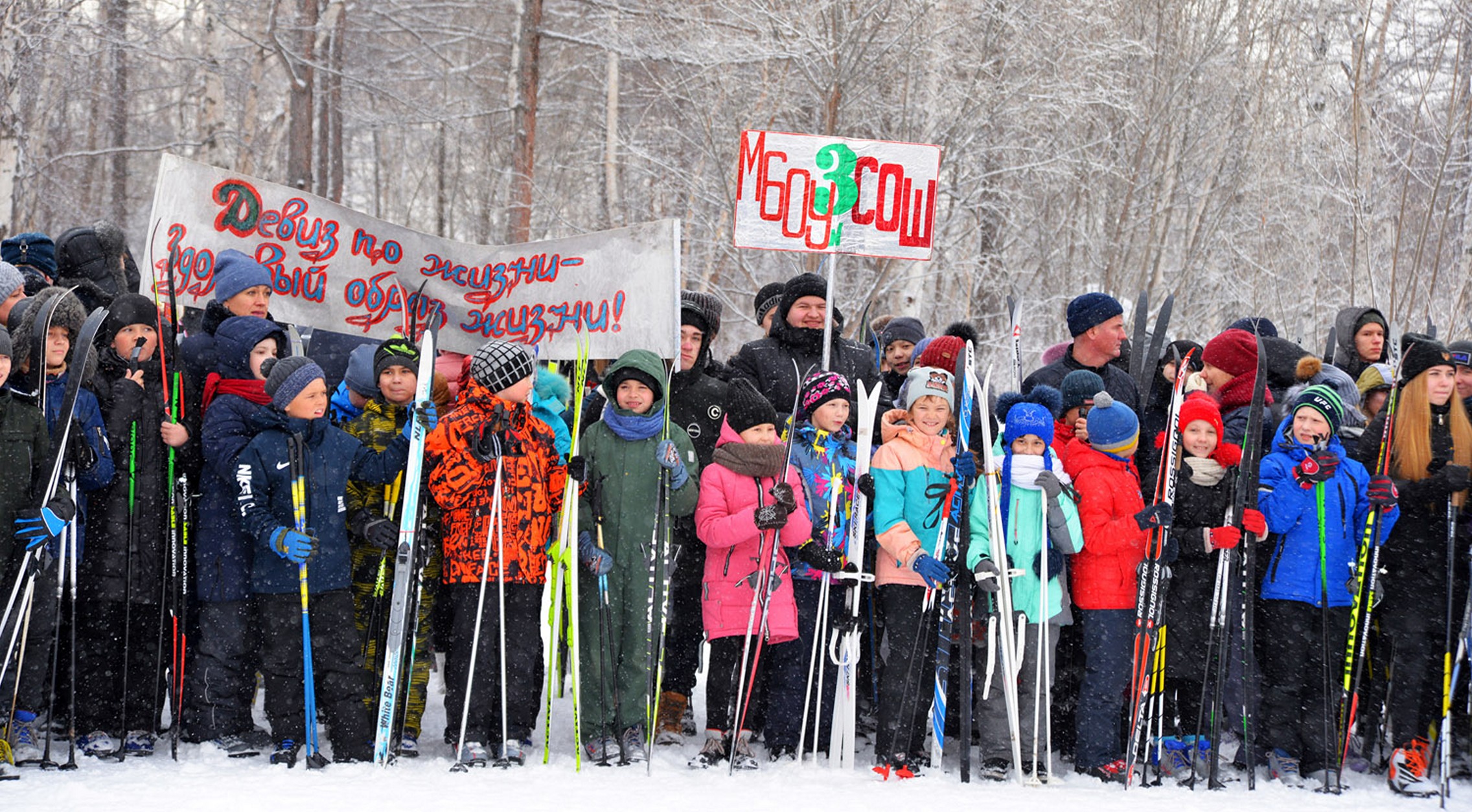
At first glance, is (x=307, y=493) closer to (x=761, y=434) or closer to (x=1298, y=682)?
(x=761, y=434)

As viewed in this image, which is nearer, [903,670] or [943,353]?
[903,670]

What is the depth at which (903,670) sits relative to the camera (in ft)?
16.3

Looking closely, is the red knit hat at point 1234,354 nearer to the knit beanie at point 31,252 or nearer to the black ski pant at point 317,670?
the black ski pant at point 317,670

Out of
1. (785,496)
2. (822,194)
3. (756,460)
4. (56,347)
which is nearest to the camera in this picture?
(56,347)

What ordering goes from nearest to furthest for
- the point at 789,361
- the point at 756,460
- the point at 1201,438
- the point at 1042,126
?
the point at 756,460, the point at 1201,438, the point at 789,361, the point at 1042,126

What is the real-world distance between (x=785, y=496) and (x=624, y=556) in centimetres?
71

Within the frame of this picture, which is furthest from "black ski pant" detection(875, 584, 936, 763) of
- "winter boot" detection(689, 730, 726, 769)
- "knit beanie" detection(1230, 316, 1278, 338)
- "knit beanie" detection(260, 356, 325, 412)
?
"knit beanie" detection(1230, 316, 1278, 338)

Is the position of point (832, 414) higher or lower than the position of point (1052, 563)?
higher

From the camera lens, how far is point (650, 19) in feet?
47.4

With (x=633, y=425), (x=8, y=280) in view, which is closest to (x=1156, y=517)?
(x=633, y=425)

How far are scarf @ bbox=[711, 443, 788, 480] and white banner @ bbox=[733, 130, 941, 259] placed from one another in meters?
1.69

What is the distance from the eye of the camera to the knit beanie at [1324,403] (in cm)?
505

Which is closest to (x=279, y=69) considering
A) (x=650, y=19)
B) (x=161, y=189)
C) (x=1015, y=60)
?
(x=650, y=19)

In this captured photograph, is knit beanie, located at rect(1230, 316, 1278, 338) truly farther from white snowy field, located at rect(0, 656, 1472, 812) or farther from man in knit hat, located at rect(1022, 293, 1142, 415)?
white snowy field, located at rect(0, 656, 1472, 812)
